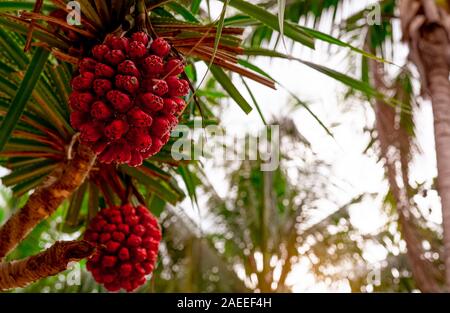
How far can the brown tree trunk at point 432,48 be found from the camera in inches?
79.0

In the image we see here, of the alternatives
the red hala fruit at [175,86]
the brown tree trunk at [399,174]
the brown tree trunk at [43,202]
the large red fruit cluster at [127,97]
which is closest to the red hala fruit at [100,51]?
the large red fruit cluster at [127,97]

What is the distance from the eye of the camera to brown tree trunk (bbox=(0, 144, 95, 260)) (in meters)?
1.06

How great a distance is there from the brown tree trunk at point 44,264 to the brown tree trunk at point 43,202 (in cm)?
8

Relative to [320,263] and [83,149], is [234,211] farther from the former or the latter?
[83,149]

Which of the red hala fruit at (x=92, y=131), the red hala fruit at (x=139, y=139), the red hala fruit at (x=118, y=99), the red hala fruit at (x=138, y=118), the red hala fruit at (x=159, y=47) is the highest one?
the red hala fruit at (x=159, y=47)

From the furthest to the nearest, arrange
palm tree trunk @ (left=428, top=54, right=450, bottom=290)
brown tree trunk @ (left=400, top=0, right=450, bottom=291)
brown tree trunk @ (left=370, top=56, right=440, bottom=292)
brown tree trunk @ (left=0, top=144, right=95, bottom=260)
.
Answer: brown tree trunk @ (left=370, top=56, right=440, bottom=292), brown tree trunk @ (left=400, top=0, right=450, bottom=291), palm tree trunk @ (left=428, top=54, right=450, bottom=290), brown tree trunk @ (left=0, top=144, right=95, bottom=260)

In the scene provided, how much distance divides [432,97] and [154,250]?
53.7 inches

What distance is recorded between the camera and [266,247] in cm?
500

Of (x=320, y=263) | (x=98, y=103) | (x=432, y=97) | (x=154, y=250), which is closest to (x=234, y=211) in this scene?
(x=320, y=263)

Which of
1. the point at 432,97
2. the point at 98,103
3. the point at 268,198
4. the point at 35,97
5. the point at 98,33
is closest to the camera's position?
the point at 98,103

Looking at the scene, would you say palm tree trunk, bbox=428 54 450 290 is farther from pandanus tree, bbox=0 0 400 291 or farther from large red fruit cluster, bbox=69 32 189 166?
large red fruit cluster, bbox=69 32 189 166

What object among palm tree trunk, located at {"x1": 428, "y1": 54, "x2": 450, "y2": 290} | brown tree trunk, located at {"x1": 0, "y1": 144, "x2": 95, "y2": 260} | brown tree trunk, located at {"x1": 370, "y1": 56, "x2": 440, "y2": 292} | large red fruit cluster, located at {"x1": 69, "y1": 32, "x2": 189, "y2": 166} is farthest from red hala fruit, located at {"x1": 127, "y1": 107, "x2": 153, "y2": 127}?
brown tree trunk, located at {"x1": 370, "y1": 56, "x2": 440, "y2": 292}

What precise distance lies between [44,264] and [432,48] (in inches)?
71.2

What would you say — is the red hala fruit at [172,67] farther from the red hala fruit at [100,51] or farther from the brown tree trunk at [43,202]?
the brown tree trunk at [43,202]
